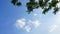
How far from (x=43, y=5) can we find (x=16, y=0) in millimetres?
3344

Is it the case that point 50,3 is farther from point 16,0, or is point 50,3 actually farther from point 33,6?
point 16,0

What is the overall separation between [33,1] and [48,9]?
216 cm

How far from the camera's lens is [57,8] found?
18297 millimetres

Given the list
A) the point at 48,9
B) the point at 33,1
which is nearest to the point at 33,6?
the point at 33,1

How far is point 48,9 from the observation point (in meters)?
18.5

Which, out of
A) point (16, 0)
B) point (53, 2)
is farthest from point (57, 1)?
point (16, 0)

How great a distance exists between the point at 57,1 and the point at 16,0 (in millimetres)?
4945

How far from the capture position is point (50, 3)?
714 inches

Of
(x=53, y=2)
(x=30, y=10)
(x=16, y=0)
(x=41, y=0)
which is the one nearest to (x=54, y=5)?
(x=53, y=2)

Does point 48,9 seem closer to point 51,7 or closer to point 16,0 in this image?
point 51,7

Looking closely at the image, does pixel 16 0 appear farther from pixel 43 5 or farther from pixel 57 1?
pixel 57 1

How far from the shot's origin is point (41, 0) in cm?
1806

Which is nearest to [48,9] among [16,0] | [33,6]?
[33,6]

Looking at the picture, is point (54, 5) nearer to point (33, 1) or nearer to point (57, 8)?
point (57, 8)
